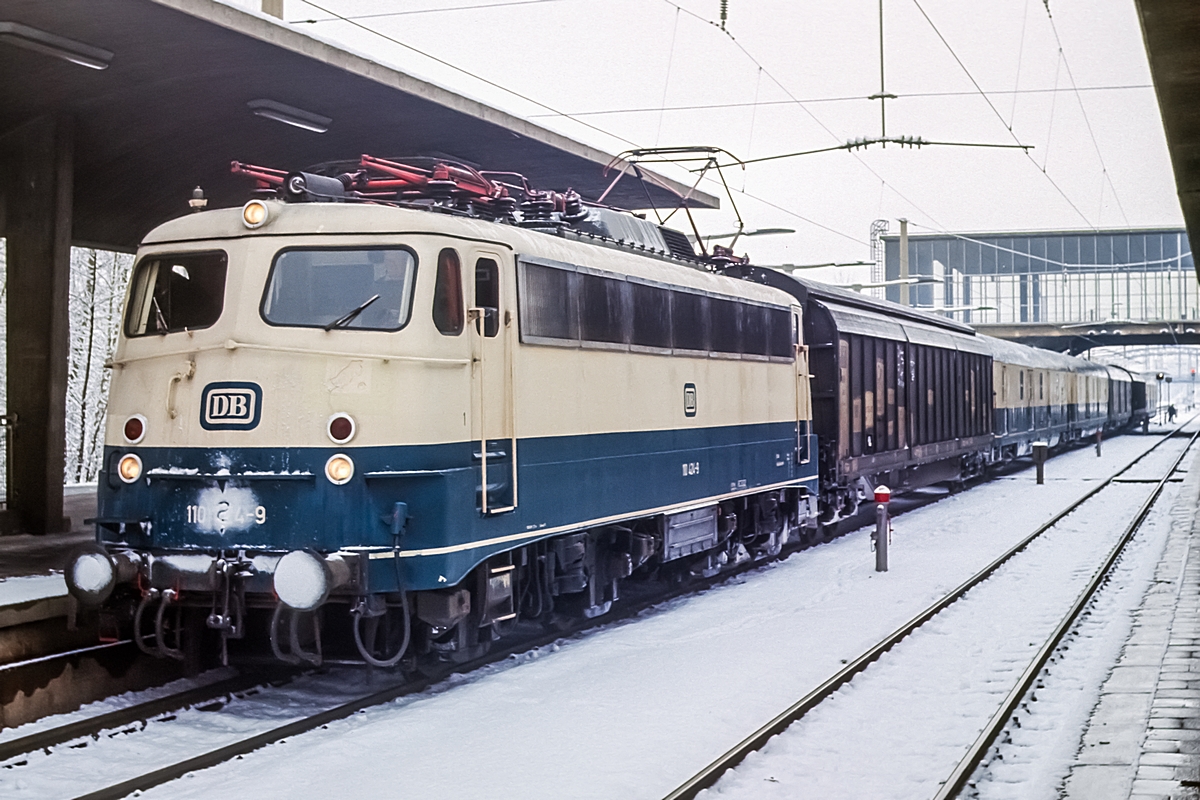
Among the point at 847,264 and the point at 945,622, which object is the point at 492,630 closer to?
the point at 945,622

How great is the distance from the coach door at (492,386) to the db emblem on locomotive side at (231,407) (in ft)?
4.76

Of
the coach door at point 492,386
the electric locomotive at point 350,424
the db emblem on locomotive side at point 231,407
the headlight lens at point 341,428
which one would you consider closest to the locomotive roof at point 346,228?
the electric locomotive at point 350,424

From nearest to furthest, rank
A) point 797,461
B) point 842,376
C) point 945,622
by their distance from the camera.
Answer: point 945,622 < point 797,461 < point 842,376

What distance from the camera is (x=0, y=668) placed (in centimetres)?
779

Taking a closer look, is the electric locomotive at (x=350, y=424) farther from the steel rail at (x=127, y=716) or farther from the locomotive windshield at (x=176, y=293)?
the steel rail at (x=127, y=716)

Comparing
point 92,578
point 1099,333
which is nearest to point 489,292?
point 92,578

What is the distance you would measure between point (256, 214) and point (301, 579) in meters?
2.58

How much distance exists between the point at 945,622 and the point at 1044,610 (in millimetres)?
1188

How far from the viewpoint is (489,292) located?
8.58 m

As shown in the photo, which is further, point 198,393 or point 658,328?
point 658,328

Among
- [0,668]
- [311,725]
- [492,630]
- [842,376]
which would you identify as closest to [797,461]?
[842,376]

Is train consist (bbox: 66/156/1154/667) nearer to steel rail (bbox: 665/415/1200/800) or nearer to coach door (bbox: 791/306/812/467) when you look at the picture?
steel rail (bbox: 665/415/1200/800)

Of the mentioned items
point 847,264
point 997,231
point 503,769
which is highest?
point 997,231

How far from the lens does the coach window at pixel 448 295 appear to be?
8.16m
